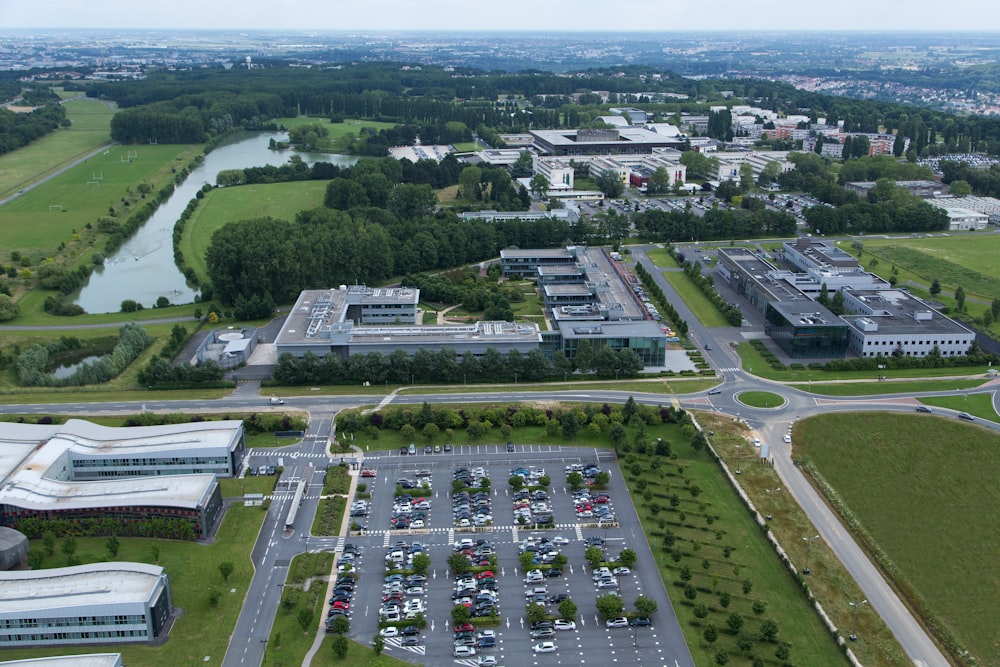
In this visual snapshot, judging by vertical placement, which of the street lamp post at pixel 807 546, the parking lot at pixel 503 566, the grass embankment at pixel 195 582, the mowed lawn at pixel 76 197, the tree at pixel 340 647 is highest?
the street lamp post at pixel 807 546

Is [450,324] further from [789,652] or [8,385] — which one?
[789,652]

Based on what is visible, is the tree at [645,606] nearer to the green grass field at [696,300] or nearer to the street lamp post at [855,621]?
the street lamp post at [855,621]

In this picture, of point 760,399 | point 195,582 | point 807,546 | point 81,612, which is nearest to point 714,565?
point 807,546

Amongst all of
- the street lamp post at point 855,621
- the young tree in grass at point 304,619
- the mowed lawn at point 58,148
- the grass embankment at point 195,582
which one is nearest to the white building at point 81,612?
the grass embankment at point 195,582

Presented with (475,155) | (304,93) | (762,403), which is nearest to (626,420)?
(762,403)

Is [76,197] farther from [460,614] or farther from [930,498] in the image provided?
[930,498]
